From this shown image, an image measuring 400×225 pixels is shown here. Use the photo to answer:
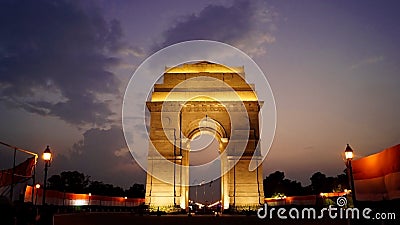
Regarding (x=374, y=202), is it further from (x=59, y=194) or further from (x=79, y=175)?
(x=79, y=175)

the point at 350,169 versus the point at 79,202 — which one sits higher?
the point at 350,169

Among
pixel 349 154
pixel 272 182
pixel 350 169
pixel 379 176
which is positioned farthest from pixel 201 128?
pixel 272 182

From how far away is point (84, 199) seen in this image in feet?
161

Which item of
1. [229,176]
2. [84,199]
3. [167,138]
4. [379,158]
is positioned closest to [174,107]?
[167,138]

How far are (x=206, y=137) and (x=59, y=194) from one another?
1861cm

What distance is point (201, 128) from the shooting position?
134ft

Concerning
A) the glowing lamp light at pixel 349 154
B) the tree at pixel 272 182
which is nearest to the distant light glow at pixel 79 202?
the glowing lamp light at pixel 349 154

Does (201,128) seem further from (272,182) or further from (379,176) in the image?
(272,182)

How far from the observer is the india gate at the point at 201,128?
115 feet

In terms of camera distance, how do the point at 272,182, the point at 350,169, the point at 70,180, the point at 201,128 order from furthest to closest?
the point at 272,182 < the point at 70,180 < the point at 201,128 < the point at 350,169

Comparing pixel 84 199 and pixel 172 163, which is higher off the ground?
pixel 172 163

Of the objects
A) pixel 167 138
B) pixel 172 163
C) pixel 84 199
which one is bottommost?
pixel 84 199

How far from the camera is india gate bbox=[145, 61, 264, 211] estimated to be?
3506 cm

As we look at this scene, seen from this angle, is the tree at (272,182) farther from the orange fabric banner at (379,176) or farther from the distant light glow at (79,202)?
the orange fabric banner at (379,176)
